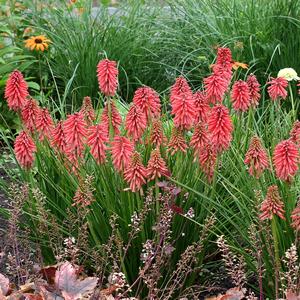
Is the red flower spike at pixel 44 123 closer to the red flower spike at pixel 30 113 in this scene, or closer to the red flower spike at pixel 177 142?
the red flower spike at pixel 30 113

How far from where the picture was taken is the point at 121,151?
3.44m

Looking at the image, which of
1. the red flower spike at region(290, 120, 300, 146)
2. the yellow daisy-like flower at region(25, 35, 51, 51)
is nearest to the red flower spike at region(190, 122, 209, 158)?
the red flower spike at region(290, 120, 300, 146)

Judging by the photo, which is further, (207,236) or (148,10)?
(148,10)

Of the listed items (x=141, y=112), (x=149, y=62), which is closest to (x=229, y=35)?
(x=149, y=62)

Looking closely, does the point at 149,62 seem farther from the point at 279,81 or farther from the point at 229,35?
the point at 279,81

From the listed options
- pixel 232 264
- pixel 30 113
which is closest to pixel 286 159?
pixel 232 264

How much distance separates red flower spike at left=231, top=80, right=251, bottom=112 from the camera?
12.4 ft

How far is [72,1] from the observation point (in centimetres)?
759

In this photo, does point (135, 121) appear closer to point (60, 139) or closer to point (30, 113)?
point (60, 139)

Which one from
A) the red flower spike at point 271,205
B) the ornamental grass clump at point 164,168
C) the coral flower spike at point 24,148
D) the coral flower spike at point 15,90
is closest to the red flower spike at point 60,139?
the ornamental grass clump at point 164,168

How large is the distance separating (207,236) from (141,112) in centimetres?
66

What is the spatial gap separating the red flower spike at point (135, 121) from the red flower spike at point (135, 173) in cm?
20

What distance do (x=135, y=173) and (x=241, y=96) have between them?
0.76 m

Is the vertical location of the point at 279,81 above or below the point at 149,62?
above
